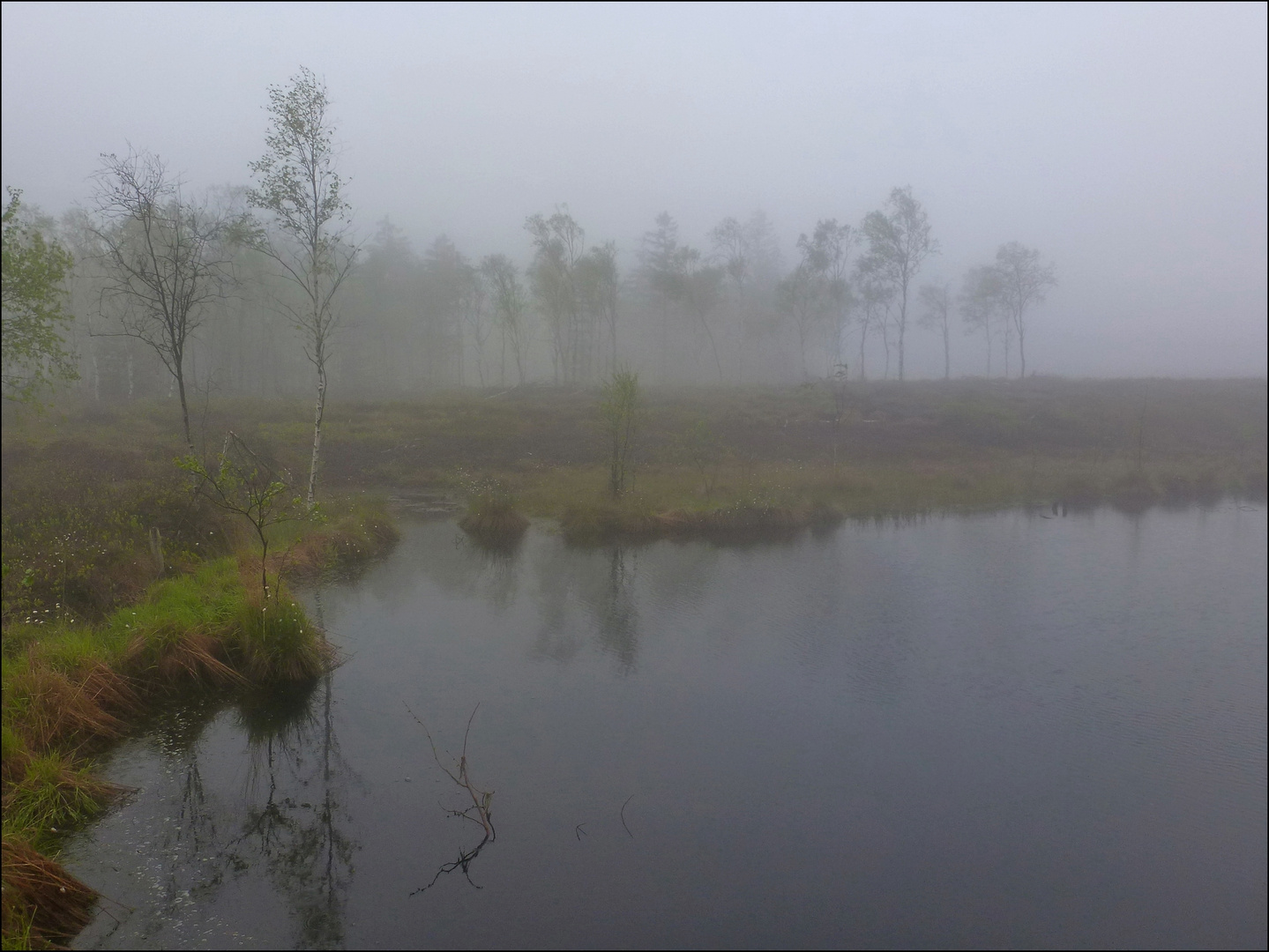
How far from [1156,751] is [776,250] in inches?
2982

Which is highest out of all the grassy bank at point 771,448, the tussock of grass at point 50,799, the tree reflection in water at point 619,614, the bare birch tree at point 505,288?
the bare birch tree at point 505,288

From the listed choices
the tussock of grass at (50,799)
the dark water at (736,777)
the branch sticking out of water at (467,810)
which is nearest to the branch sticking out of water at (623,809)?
the dark water at (736,777)

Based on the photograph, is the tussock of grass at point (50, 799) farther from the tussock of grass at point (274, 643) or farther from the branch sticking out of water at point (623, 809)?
the branch sticking out of water at point (623, 809)

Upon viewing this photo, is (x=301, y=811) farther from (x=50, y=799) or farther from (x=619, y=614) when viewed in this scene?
(x=619, y=614)

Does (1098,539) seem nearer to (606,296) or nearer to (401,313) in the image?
→ (606,296)

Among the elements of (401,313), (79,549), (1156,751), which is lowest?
(1156,751)

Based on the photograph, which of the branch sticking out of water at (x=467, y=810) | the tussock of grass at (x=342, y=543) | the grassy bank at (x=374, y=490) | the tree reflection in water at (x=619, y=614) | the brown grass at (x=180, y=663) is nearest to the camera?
the branch sticking out of water at (x=467, y=810)

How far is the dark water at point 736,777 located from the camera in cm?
542

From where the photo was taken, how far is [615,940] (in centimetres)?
518

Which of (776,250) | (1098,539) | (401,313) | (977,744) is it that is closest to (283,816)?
(977,744)

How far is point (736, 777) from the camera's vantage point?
7.30 metres

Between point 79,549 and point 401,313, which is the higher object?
point 401,313

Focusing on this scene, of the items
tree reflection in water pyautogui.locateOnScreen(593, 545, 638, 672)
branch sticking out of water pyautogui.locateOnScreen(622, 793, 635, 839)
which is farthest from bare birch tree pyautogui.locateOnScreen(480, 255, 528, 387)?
branch sticking out of water pyautogui.locateOnScreen(622, 793, 635, 839)

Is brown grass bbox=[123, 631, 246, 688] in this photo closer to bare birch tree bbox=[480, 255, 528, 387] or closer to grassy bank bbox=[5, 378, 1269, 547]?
grassy bank bbox=[5, 378, 1269, 547]
